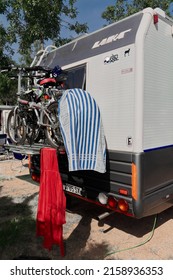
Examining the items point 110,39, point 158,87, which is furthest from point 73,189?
point 110,39

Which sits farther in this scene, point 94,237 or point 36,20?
point 36,20

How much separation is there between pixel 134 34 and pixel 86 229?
2968 mm

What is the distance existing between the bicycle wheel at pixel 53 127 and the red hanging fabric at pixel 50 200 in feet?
1.80

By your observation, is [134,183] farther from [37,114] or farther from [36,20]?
[36,20]

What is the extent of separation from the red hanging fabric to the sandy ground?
428 mm

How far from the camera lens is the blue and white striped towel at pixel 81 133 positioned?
2.96 metres

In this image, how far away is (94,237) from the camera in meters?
3.85

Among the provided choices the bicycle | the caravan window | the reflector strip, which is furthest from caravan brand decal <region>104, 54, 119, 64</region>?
the reflector strip

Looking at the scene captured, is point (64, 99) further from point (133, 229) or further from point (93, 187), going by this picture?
point (133, 229)

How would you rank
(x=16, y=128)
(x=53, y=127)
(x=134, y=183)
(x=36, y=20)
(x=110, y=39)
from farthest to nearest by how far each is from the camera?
(x=36, y=20)
(x=16, y=128)
(x=53, y=127)
(x=110, y=39)
(x=134, y=183)

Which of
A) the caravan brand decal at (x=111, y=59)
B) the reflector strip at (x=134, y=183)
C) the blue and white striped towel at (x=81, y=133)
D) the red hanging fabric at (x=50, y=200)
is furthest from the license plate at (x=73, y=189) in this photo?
the caravan brand decal at (x=111, y=59)

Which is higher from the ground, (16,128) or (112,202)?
(16,128)

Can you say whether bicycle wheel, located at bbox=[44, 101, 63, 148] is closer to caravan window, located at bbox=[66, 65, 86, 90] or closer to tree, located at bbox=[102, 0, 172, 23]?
caravan window, located at bbox=[66, 65, 86, 90]

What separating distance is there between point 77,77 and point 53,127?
887 mm
